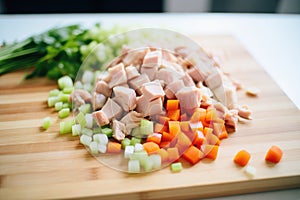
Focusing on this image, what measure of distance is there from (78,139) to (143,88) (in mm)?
396

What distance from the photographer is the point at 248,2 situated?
304 cm

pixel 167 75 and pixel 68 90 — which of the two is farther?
pixel 68 90

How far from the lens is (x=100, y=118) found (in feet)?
5.27

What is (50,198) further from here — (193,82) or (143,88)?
(193,82)

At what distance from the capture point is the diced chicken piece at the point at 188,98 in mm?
1600

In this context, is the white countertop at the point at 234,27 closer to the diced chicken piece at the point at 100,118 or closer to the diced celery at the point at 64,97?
the diced celery at the point at 64,97

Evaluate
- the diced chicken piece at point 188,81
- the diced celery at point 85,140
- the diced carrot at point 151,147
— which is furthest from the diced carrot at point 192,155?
the diced celery at point 85,140

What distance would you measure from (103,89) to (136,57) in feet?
0.83

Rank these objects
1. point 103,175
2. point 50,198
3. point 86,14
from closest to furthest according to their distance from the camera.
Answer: point 50,198, point 103,175, point 86,14

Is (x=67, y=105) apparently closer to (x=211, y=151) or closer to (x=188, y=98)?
(x=188, y=98)

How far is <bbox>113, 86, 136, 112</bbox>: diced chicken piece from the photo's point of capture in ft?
5.24

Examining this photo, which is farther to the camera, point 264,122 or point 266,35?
point 266,35

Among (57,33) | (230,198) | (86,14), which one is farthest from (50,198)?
(86,14)

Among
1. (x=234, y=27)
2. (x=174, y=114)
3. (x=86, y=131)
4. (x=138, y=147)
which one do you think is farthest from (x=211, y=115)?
(x=234, y=27)
